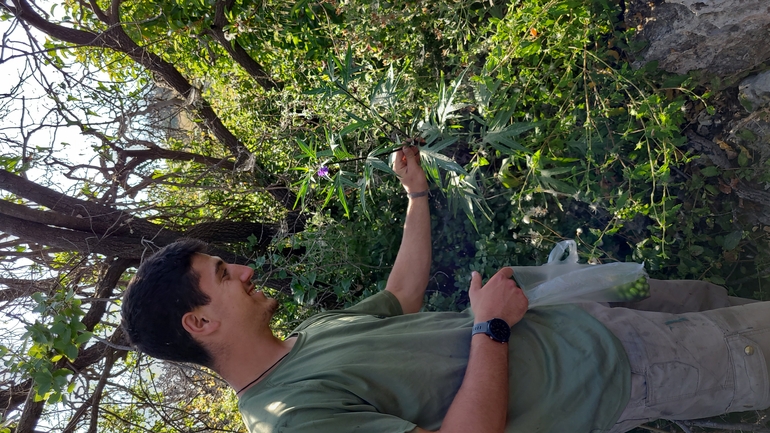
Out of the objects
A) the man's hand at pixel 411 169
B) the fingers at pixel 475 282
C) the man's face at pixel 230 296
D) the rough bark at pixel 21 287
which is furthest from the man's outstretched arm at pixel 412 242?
the rough bark at pixel 21 287

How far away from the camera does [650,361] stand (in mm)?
1571

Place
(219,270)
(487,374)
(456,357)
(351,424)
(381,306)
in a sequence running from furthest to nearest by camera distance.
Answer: (381,306)
(219,270)
(456,357)
(487,374)
(351,424)

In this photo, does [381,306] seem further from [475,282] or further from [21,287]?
[21,287]

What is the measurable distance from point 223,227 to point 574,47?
287 centimetres

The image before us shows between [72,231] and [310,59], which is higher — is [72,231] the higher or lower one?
the lower one

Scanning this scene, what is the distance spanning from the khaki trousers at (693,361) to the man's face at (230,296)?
3.64 ft

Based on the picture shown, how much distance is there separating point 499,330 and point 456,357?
0.56 feet

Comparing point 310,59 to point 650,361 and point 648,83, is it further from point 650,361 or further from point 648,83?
point 650,361

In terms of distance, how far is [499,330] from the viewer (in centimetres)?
149

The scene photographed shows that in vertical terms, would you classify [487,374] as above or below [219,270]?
below

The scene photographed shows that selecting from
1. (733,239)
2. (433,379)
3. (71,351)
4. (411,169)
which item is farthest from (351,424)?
(733,239)

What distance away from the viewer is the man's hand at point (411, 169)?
6.55 feet

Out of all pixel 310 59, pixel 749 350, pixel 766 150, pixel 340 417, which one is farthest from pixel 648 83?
pixel 310 59

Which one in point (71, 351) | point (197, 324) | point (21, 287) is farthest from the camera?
point (21, 287)
